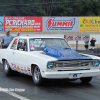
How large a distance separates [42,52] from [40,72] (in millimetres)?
959

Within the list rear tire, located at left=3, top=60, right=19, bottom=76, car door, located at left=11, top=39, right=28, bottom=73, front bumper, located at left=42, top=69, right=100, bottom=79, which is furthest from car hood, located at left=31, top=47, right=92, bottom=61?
rear tire, located at left=3, top=60, right=19, bottom=76

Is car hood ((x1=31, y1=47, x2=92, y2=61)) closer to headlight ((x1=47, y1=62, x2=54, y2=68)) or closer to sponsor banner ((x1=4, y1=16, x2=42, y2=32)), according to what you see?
headlight ((x1=47, y1=62, x2=54, y2=68))

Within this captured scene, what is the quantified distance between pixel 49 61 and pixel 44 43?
5.25ft

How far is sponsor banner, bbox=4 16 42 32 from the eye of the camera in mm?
34062

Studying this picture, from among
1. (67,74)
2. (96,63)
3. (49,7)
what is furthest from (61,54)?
(49,7)

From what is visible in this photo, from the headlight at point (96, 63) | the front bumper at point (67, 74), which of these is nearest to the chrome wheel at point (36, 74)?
the front bumper at point (67, 74)

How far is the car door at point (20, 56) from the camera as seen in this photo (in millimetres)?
8062

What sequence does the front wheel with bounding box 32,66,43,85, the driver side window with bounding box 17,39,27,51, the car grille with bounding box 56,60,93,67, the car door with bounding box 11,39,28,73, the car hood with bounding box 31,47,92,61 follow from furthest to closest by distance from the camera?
the driver side window with bounding box 17,39,27,51 → the car door with bounding box 11,39,28,73 → the front wheel with bounding box 32,66,43,85 → the car hood with bounding box 31,47,92,61 → the car grille with bounding box 56,60,93,67

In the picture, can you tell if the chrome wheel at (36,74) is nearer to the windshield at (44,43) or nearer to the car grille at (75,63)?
the car grille at (75,63)

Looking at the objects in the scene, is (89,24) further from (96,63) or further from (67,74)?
(67,74)

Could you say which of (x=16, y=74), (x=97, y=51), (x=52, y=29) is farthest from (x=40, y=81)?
(x=52, y=29)

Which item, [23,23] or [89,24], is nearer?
[23,23]

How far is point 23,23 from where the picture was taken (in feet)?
112

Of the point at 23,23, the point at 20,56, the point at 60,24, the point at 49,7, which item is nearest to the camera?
the point at 20,56
